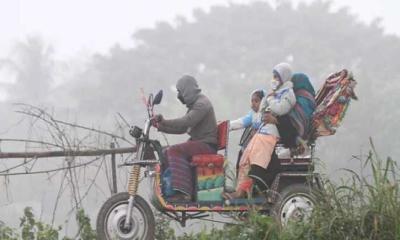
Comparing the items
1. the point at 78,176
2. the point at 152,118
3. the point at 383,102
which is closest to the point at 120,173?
the point at 78,176

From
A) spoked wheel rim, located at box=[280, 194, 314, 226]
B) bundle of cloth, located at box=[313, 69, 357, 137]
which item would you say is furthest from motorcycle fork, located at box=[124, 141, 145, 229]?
bundle of cloth, located at box=[313, 69, 357, 137]

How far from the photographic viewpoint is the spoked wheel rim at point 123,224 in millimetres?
6525

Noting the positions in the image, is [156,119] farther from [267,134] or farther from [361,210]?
[361,210]

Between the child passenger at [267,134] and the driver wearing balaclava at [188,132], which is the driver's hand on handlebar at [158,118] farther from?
the child passenger at [267,134]

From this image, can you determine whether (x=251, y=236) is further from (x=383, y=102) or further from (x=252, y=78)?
(x=252, y=78)

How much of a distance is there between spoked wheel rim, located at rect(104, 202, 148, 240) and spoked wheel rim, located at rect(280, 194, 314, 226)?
107 cm

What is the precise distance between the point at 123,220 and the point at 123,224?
1.2 inches

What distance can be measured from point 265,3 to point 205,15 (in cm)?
466

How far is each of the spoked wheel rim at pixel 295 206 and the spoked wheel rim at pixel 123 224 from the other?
1072 millimetres

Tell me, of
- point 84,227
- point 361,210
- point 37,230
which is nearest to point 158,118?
point 84,227

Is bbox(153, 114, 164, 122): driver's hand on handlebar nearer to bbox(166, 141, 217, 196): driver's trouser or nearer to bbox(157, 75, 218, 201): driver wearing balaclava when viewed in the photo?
bbox(157, 75, 218, 201): driver wearing balaclava

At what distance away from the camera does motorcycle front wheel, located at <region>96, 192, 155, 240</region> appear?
21.4ft

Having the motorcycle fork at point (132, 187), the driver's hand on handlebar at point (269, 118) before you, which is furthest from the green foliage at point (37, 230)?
the driver's hand on handlebar at point (269, 118)

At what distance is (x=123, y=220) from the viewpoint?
654 centimetres
